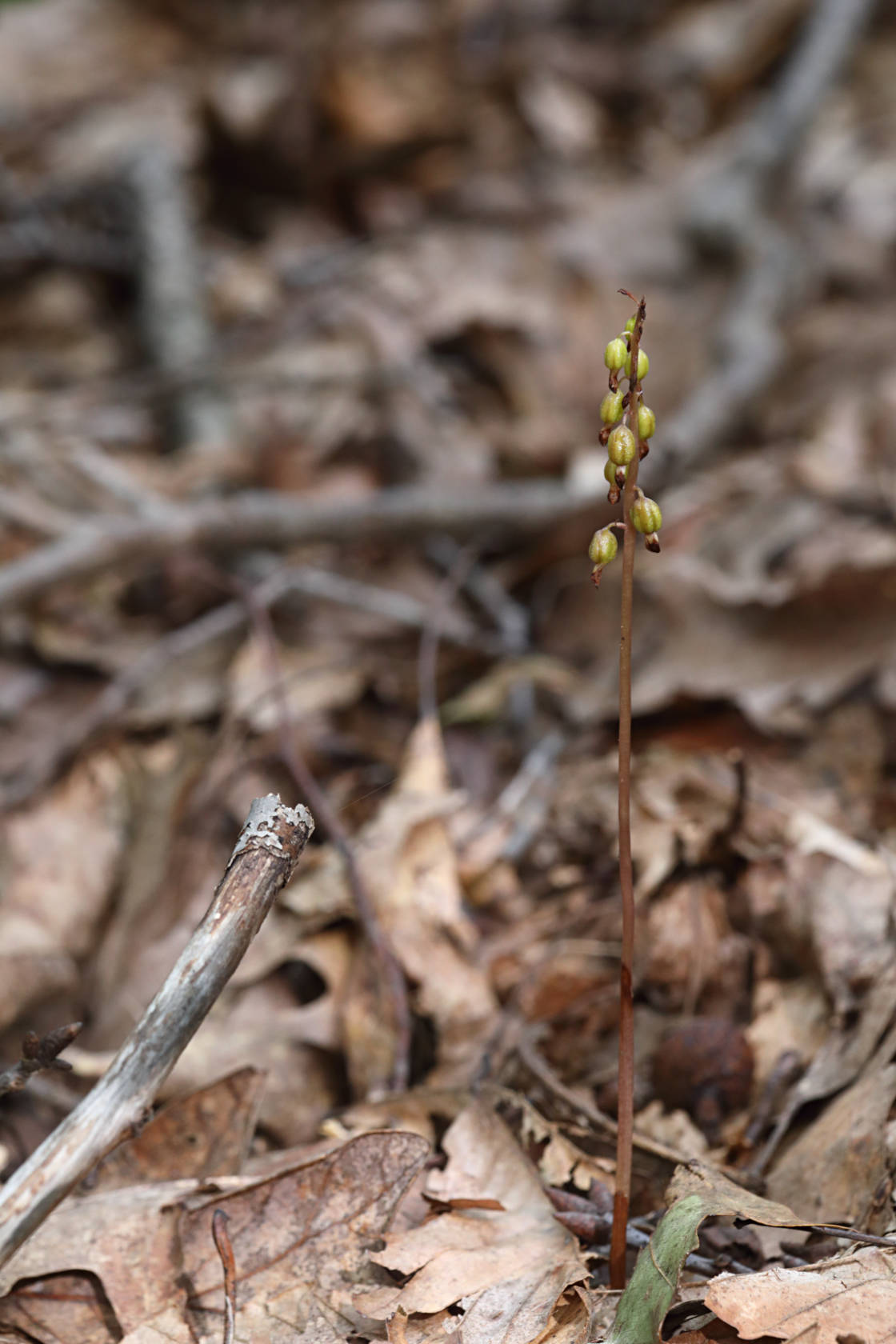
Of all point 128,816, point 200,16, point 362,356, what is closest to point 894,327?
point 362,356

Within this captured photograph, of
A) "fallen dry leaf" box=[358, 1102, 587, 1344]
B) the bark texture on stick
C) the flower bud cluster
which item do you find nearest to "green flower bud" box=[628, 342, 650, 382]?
the flower bud cluster

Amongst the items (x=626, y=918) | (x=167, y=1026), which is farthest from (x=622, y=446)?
(x=167, y=1026)

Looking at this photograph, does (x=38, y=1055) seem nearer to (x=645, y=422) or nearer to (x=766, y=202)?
(x=645, y=422)

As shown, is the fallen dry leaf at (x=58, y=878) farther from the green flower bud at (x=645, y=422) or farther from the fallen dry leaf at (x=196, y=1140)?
the green flower bud at (x=645, y=422)

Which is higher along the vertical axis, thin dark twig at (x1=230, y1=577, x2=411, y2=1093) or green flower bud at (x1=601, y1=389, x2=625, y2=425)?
green flower bud at (x1=601, y1=389, x2=625, y2=425)

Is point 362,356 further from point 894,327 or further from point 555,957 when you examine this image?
point 555,957

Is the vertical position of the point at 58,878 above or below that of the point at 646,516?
below

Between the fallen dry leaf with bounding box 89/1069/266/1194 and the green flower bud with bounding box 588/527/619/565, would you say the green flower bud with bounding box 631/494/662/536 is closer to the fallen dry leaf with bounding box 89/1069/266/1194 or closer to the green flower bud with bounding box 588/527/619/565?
the green flower bud with bounding box 588/527/619/565
